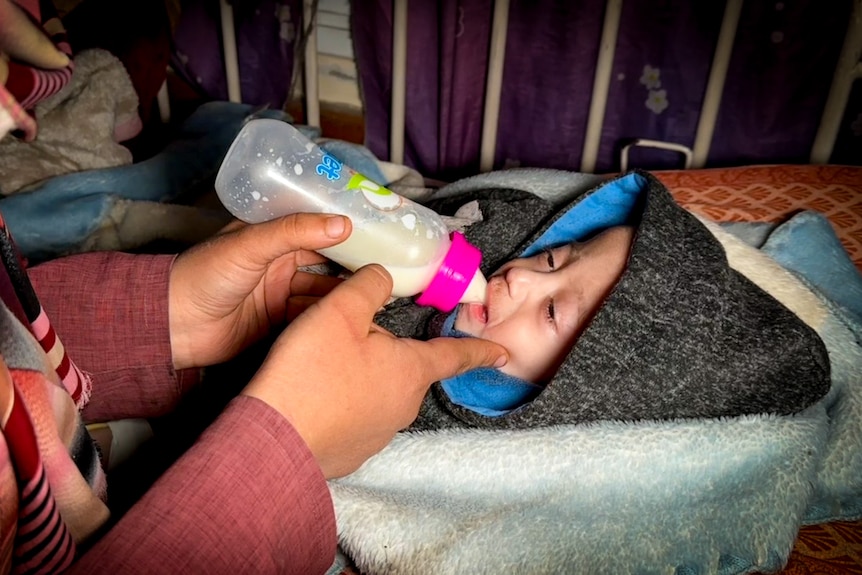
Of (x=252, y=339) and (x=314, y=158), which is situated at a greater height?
(x=314, y=158)

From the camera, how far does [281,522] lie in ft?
1.82

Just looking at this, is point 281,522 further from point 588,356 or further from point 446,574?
point 588,356

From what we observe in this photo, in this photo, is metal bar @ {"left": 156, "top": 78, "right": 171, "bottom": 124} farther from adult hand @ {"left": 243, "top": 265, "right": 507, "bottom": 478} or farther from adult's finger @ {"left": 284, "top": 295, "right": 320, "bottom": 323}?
adult hand @ {"left": 243, "top": 265, "right": 507, "bottom": 478}

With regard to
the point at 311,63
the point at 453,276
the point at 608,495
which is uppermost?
the point at 311,63

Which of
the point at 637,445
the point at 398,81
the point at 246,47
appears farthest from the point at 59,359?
the point at 246,47

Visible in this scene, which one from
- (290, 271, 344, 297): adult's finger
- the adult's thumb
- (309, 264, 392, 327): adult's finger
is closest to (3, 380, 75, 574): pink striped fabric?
(309, 264, 392, 327): adult's finger

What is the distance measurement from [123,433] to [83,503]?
1.31 ft

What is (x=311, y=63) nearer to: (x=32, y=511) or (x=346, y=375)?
(x=346, y=375)

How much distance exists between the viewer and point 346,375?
2.05ft

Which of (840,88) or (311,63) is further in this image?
(311,63)

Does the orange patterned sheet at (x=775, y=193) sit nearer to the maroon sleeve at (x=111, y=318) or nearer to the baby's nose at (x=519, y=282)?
the baby's nose at (x=519, y=282)

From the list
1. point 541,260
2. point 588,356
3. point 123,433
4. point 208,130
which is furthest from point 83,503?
point 208,130

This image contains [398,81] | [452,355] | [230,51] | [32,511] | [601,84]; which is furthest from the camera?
[230,51]

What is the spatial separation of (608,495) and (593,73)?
3.33ft
